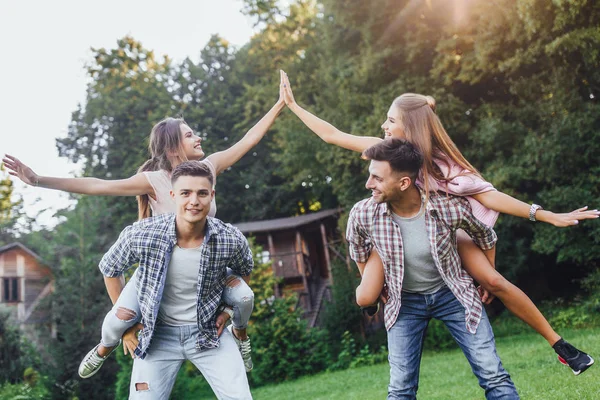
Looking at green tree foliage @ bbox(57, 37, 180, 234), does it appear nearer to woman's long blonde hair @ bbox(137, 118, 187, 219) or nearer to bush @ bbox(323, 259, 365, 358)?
bush @ bbox(323, 259, 365, 358)

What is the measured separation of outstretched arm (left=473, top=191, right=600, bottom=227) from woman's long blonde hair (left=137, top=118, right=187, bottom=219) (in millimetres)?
2245

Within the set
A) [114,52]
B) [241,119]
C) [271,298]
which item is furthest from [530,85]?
[114,52]

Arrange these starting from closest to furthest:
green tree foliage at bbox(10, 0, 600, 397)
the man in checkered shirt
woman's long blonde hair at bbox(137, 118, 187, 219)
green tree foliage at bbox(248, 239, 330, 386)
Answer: the man in checkered shirt
woman's long blonde hair at bbox(137, 118, 187, 219)
green tree foliage at bbox(10, 0, 600, 397)
green tree foliage at bbox(248, 239, 330, 386)

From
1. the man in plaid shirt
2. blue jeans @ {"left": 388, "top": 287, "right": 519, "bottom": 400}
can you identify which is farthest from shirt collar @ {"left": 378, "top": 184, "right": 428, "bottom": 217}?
the man in plaid shirt

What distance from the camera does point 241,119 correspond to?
3206 cm

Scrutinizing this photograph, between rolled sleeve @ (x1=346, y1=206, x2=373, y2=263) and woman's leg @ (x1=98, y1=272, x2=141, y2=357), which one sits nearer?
rolled sleeve @ (x1=346, y1=206, x2=373, y2=263)

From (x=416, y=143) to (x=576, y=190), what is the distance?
14129mm

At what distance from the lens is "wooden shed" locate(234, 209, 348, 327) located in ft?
89.5

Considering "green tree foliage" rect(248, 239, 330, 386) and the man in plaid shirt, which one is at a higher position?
the man in plaid shirt

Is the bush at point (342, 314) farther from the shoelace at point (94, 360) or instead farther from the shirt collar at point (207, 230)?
the shirt collar at point (207, 230)

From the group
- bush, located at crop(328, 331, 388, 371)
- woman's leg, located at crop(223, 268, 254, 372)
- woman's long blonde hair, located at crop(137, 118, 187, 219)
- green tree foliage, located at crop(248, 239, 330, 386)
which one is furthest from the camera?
bush, located at crop(328, 331, 388, 371)

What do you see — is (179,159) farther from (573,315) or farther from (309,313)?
(309,313)

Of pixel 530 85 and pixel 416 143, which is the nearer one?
pixel 416 143

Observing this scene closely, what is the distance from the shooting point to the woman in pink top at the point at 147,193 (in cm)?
388
